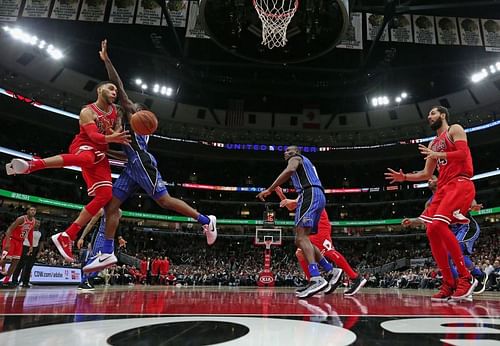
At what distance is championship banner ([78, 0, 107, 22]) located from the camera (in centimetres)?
1077

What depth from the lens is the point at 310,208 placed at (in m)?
4.75

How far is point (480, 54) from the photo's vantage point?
1981cm

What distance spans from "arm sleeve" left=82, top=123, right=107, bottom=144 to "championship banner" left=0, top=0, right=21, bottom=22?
9064 millimetres

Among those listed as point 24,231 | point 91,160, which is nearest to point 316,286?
point 91,160

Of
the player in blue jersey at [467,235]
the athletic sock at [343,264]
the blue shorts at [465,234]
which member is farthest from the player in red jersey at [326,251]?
the blue shorts at [465,234]

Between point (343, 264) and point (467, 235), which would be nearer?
point (343, 264)

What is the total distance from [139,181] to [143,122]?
607 millimetres

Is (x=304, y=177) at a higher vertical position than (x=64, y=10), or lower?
lower

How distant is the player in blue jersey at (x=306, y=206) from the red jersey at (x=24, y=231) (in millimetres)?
5353

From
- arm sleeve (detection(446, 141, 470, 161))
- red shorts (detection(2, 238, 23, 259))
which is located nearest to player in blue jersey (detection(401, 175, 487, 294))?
arm sleeve (detection(446, 141, 470, 161))

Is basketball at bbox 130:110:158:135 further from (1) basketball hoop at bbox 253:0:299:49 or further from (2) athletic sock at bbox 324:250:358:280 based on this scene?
(1) basketball hoop at bbox 253:0:299:49

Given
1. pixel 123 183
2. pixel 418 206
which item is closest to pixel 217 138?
pixel 418 206

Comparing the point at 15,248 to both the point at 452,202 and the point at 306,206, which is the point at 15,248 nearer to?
the point at 306,206

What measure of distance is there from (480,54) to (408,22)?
10.3 m
